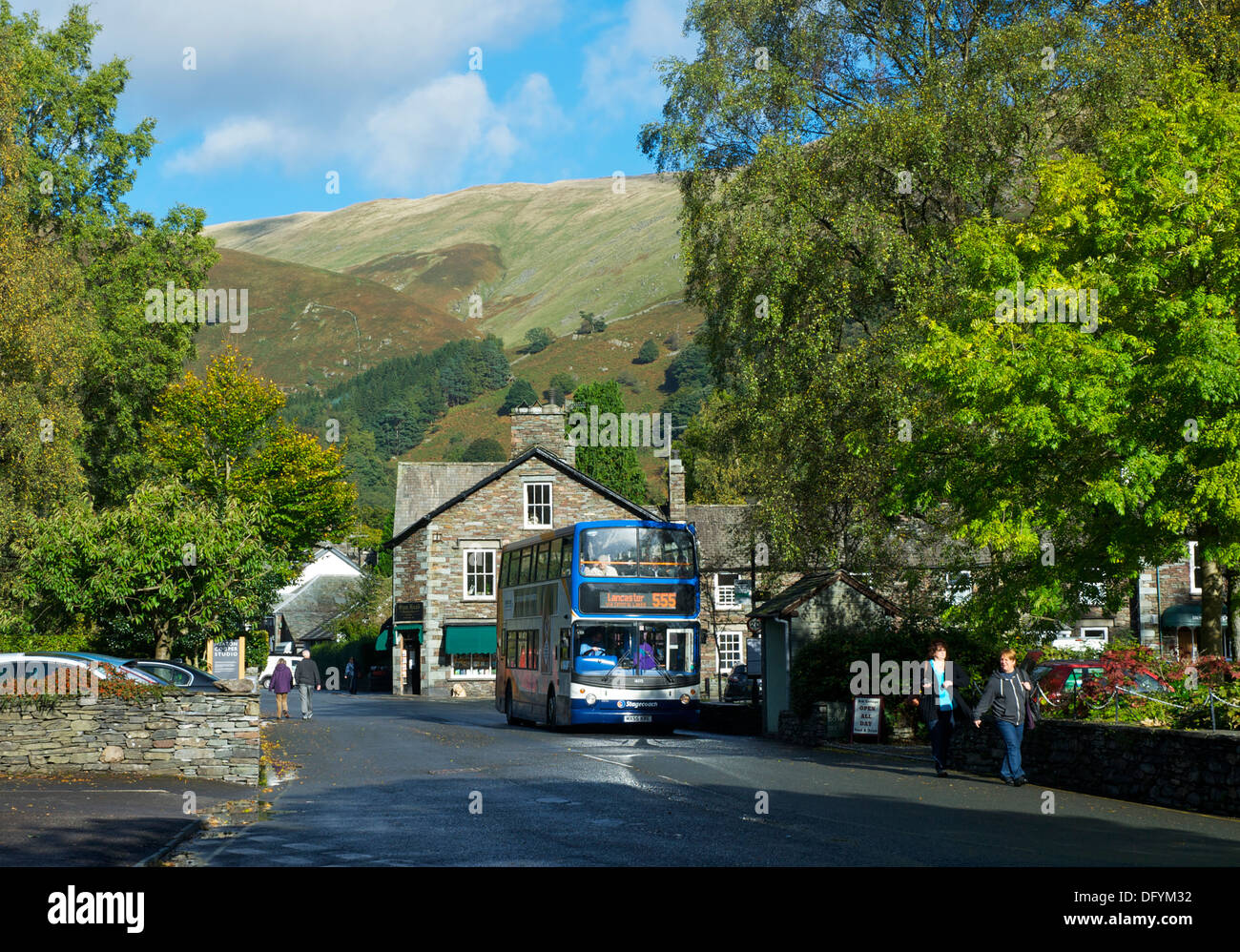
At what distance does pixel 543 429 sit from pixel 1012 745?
144 ft

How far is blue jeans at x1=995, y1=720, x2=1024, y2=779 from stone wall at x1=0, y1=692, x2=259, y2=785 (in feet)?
33.6

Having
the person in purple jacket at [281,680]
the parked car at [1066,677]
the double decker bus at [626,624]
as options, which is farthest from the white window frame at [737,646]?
the parked car at [1066,677]

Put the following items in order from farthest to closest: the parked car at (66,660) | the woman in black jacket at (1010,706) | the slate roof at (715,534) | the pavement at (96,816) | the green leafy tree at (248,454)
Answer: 1. the green leafy tree at (248,454)
2. the slate roof at (715,534)
3. the parked car at (66,660)
4. the woman in black jacket at (1010,706)
5. the pavement at (96,816)

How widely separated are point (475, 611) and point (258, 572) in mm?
28301

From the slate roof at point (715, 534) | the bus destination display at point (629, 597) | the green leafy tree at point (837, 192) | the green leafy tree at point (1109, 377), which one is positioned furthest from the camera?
the slate roof at point (715, 534)

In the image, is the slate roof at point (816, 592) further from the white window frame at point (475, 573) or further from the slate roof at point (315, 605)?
the slate roof at point (315, 605)

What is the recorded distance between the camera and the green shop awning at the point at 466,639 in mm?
57938

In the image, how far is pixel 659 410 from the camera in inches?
7594

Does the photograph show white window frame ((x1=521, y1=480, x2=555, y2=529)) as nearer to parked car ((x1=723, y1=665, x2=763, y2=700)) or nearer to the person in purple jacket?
parked car ((x1=723, y1=665, x2=763, y2=700))

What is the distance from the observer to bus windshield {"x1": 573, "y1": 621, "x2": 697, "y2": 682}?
30.9 meters

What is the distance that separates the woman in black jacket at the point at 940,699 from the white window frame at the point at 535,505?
39.9 metres

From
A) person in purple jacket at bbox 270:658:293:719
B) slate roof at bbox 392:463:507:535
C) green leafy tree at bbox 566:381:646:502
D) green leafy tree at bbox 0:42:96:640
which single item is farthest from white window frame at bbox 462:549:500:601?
green leafy tree at bbox 566:381:646:502
